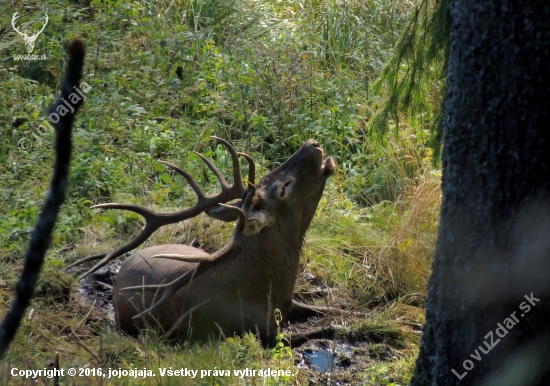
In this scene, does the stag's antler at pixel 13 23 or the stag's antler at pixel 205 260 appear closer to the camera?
the stag's antler at pixel 205 260

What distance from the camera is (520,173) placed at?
241 centimetres

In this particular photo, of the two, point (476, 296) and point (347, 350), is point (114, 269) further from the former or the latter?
point (476, 296)

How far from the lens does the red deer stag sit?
181 inches

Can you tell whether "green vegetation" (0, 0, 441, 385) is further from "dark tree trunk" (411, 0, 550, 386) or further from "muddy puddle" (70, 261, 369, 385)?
"dark tree trunk" (411, 0, 550, 386)

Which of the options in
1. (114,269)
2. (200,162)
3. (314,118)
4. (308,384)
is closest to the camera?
(308,384)

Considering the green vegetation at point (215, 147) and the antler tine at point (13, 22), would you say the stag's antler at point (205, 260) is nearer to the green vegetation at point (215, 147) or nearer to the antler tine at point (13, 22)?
the green vegetation at point (215, 147)

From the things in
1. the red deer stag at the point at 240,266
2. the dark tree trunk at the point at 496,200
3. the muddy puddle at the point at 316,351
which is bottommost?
the muddy puddle at the point at 316,351

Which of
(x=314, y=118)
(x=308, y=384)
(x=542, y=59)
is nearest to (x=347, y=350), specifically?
(x=308, y=384)

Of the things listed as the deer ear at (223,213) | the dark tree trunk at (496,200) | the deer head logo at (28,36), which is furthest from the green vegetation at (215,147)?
the dark tree trunk at (496,200)

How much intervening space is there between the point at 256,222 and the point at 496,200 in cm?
219

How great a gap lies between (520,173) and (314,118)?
5.58m

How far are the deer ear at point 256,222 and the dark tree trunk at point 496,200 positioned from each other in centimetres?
191

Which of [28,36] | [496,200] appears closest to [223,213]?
[496,200]

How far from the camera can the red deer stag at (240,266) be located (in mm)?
4605
